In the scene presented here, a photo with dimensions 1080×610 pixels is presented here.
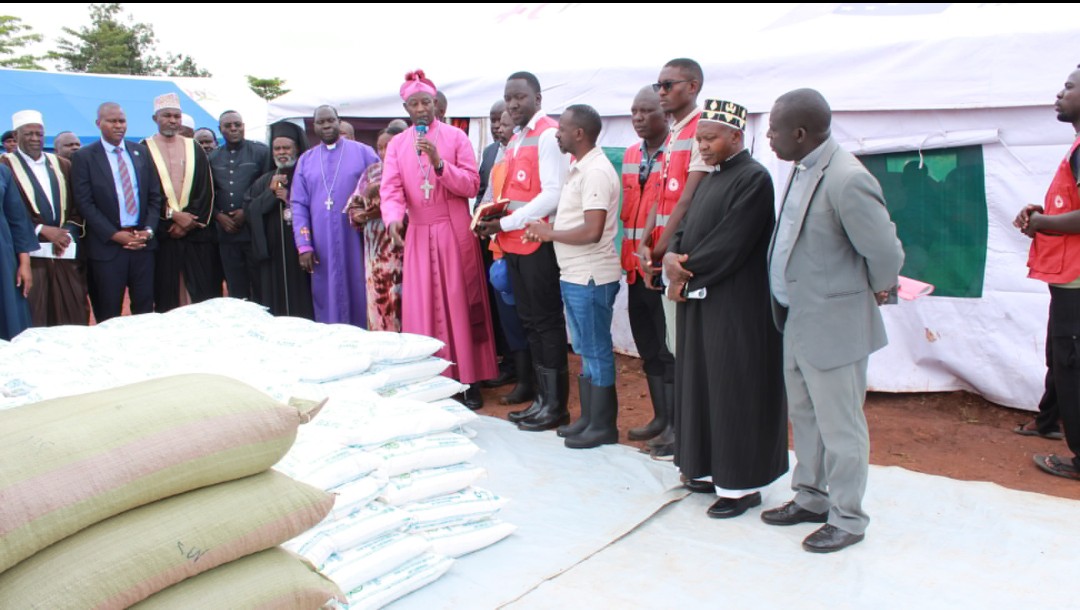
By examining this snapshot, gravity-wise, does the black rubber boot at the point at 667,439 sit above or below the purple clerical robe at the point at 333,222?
below

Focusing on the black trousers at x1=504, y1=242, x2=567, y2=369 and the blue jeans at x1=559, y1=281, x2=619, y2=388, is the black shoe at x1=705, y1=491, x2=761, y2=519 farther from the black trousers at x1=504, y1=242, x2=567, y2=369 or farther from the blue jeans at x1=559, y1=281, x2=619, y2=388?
the black trousers at x1=504, y1=242, x2=567, y2=369

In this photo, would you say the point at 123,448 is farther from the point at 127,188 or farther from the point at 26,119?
the point at 26,119

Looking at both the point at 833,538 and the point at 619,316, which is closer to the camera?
the point at 833,538

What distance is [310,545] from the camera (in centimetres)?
274

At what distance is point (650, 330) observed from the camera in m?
4.71

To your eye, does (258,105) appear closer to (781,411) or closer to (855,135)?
(855,135)

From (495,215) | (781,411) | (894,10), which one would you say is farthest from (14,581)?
(894,10)

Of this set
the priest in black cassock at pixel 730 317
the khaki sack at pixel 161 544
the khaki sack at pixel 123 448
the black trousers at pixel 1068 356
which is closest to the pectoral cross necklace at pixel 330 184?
the priest in black cassock at pixel 730 317

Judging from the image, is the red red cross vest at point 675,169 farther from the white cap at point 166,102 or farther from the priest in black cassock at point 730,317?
the white cap at point 166,102

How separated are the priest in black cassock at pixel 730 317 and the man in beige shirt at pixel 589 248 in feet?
2.60

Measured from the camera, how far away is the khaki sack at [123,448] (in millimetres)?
1754

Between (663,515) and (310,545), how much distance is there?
1650 millimetres

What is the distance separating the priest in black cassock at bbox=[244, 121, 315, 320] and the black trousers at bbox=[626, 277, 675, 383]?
119 inches

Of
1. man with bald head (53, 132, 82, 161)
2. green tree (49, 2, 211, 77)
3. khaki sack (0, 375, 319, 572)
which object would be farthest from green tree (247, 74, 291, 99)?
khaki sack (0, 375, 319, 572)
